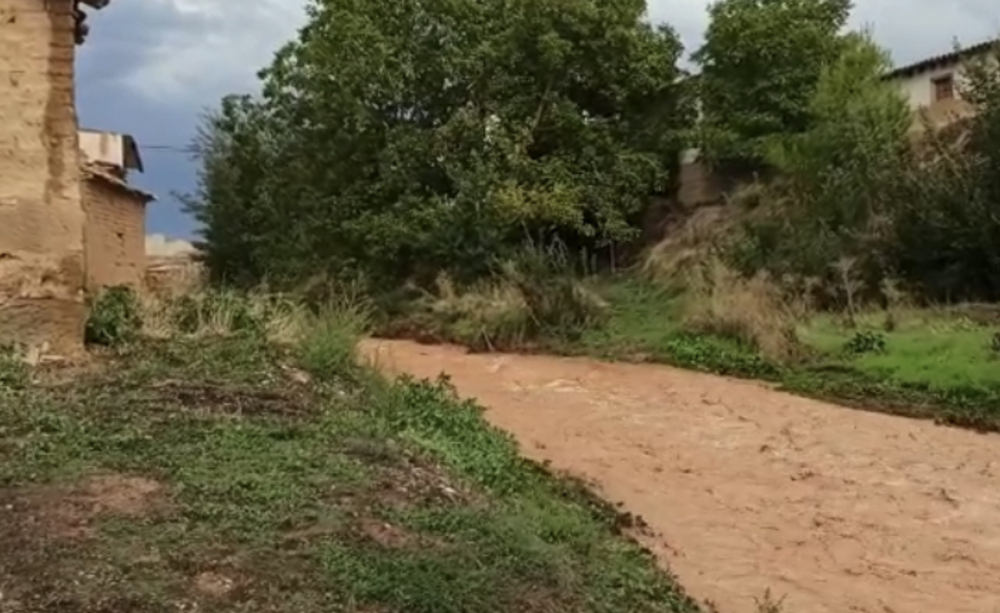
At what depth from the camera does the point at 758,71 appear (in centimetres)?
2845

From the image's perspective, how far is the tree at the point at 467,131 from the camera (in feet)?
82.1

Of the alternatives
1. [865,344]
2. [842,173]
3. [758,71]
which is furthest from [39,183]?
[758,71]

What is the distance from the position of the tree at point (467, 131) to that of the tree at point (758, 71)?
111 cm

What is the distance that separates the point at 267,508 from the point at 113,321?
5586mm

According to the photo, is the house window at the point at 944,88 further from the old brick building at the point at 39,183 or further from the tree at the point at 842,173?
the old brick building at the point at 39,183

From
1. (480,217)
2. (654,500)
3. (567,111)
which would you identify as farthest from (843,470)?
(567,111)

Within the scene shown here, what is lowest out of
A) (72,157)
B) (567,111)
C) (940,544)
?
(940,544)

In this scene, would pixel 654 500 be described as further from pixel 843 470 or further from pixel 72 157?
pixel 72 157

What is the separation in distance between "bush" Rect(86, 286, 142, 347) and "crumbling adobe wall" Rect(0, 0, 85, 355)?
0.68 meters

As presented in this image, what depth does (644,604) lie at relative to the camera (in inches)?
335

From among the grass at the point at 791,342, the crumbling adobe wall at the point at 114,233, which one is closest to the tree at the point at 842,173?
the grass at the point at 791,342

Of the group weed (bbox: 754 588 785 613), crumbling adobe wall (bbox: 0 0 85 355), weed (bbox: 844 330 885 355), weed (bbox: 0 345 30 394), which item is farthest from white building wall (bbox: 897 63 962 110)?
weed (bbox: 0 345 30 394)

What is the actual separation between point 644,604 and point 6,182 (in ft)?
21.8

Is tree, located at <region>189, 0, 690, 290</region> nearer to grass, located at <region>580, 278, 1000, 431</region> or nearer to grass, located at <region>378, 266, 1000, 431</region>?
grass, located at <region>378, 266, 1000, 431</region>
